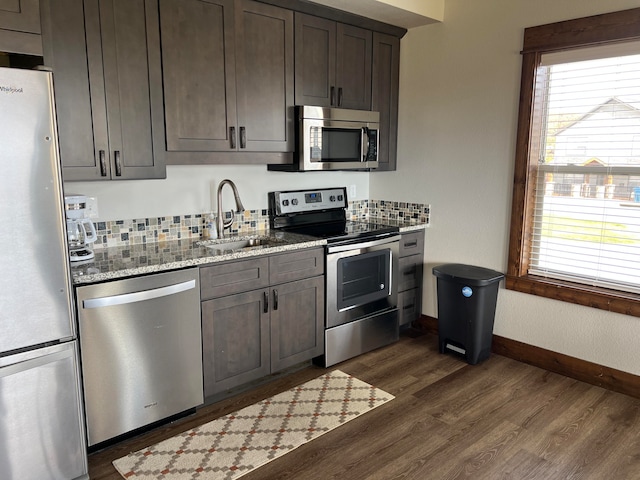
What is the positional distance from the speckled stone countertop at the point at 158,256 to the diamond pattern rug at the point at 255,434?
2.83 ft

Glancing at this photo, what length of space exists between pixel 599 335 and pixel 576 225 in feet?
2.28

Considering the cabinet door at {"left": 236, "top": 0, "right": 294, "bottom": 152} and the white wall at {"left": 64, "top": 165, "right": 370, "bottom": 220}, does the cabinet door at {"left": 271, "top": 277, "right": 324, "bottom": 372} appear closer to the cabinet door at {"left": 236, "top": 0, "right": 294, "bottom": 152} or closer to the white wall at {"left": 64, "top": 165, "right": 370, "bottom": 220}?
the white wall at {"left": 64, "top": 165, "right": 370, "bottom": 220}

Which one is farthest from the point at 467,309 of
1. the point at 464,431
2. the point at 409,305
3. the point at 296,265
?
the point at 296,265

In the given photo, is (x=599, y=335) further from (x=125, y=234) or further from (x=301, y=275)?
(x=125, y=234)

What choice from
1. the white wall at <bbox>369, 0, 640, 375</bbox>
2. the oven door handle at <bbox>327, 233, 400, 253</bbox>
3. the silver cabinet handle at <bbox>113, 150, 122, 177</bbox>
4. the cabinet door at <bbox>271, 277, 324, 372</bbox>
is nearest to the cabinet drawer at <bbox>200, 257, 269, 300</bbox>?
the cabinet door at <bbox>271, 277, 324, 372</bbox>

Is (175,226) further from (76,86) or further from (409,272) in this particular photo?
(409,272)

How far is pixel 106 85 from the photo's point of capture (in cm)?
242

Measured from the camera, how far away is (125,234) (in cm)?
287

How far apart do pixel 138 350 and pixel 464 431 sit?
172 centimetres

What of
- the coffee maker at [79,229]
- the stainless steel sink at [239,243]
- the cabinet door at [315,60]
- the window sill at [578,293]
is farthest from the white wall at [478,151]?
the coffee maker at [79,229]

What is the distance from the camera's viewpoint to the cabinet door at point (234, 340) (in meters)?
2.69

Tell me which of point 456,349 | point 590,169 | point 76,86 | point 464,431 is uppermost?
point 76,86

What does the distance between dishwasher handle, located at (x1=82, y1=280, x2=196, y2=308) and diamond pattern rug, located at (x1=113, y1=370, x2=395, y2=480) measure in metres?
0.74

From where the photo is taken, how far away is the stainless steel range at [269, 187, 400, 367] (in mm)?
3281
